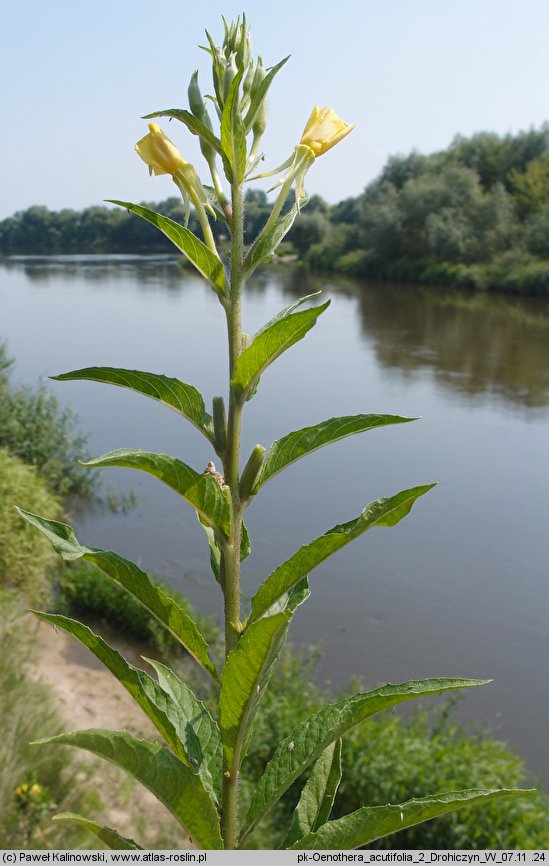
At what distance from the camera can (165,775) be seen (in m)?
0.83

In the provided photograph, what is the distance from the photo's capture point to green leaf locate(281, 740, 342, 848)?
99 cm

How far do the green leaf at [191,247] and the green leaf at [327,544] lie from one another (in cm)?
34

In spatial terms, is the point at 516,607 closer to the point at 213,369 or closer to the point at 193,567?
the point at 193,567

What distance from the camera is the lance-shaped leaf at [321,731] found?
2.77ft

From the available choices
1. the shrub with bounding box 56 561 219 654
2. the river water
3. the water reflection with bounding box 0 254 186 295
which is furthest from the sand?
the water reflection with bounding box 0 254 186 295

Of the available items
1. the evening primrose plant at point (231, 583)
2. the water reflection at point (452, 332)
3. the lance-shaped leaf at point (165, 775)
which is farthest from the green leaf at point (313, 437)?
the water reflection at point (452, 332)

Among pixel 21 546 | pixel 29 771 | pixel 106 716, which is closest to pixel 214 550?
pixel 29 771

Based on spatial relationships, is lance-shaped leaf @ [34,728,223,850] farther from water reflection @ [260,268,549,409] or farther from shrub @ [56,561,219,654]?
water reflection @ [260,268,549,409]

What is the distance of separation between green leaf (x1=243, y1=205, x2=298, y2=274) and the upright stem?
1 cm

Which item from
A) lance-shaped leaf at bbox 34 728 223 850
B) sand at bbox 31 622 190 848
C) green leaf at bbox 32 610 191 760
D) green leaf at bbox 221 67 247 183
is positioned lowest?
sand at bbox 31 622 190 848

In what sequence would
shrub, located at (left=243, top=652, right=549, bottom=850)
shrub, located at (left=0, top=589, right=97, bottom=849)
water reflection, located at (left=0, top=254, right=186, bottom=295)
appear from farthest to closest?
water reflection, located at (left=0, top=254, right=186, bottom=295)
shrub, located at (left=243, top=652, right=549, bottom=850)
shrub, located at (left=0, top=589, right=97, bottom=849)

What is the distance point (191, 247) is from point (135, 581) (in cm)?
42

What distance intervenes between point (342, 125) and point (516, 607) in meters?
7.65

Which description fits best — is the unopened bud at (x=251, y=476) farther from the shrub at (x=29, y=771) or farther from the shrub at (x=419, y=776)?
the shrub at (x=419, y=776)
